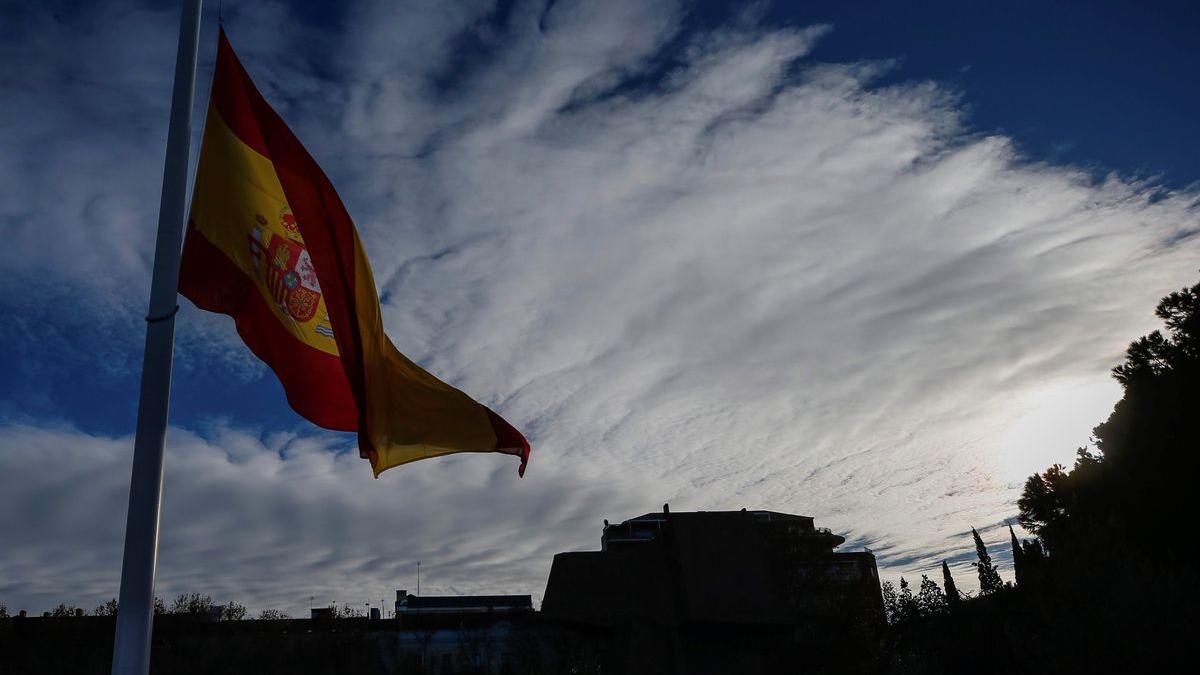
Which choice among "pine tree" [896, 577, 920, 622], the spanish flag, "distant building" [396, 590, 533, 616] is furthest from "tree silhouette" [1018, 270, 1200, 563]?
"distant building" [396, 590, 533, 616]

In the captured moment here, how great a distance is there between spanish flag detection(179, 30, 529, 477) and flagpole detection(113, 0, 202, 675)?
515 millimetres

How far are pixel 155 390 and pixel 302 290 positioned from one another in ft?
5.82

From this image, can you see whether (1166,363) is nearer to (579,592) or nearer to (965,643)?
(965,643)

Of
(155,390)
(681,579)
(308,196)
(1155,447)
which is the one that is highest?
(1155,447)

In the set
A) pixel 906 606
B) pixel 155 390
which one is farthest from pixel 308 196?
pixel 906 606

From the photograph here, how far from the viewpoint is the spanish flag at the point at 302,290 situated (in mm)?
7453

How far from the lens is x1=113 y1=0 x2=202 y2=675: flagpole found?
18.7ft

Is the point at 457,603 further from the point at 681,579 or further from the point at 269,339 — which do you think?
the point at 269,339

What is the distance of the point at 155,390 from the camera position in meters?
→ 6.35

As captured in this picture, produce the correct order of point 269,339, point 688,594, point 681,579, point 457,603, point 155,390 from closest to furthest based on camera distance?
point 155,390
point 269,339
point 688,594
point 681,579
point 457,603

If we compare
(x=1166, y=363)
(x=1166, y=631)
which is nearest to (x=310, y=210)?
(x=1166, y=631)

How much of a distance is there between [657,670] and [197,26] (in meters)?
19.3

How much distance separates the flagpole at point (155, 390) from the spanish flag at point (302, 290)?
515mm

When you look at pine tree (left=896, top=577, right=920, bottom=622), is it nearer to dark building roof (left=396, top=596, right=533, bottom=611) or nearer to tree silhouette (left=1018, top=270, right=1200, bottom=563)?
tree silhouette (left=1018, top=270, right=1200, bottom=563)
